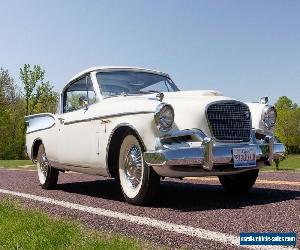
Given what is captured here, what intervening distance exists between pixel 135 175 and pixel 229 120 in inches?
50.8

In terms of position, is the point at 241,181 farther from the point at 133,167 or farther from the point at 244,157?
the point at 133,167

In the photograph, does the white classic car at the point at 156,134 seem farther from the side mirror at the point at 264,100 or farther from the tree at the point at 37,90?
the tree at the point at 37,90

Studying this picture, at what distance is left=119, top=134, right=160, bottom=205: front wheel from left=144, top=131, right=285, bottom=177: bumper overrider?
19 centimetres

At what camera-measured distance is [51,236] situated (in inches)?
138

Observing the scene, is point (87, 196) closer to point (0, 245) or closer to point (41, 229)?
point (41, 229)

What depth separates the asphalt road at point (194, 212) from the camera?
3.57m

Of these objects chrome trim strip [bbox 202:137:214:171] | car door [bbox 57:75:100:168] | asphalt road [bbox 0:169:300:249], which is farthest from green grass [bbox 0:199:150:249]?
car door [bbox 57:75:100:168]

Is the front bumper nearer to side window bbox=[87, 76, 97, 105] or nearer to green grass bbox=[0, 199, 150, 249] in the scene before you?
green grass bbox=[0, 199, 150, 249]

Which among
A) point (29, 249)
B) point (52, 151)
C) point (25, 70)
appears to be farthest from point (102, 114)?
point (25, 70)

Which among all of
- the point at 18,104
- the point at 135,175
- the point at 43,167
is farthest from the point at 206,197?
the point at 18,104

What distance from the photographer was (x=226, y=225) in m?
3.83

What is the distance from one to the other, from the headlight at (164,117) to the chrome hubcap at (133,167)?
1.70 feet

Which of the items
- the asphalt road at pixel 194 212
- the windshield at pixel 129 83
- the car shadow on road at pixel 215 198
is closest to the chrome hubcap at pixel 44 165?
the asphalt road at pixel 194 212

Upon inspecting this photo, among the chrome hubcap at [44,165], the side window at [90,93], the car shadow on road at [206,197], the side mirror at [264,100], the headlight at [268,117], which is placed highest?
the side window at [90,93]
